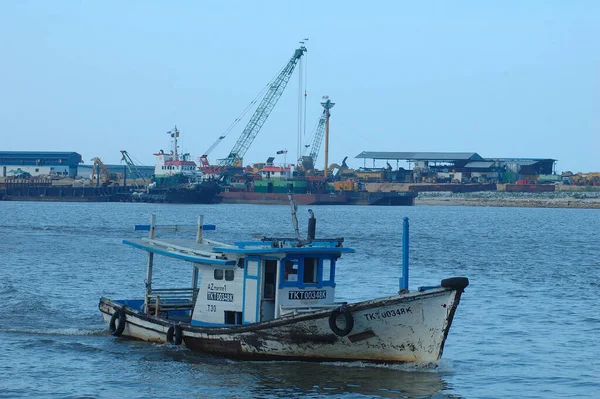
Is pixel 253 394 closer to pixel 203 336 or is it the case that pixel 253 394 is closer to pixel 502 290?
pixel 203 336

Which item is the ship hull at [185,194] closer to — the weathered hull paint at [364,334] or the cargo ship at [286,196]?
the cargo ship at [286,196]

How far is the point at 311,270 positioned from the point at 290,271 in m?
0.57

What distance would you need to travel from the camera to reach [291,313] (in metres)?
25.4

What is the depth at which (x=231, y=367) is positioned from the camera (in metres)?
26.0

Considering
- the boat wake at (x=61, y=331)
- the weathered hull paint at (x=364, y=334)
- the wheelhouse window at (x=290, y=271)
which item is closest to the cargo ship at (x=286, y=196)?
the boat wake at (x=61, y=331)

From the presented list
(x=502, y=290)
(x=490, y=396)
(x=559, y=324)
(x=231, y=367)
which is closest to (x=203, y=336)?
(x=231, y=367)

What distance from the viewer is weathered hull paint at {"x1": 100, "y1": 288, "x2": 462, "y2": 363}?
23750 millimetres

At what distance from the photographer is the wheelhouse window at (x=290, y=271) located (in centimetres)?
2648

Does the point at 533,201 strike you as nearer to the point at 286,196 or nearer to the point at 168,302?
the point at 286,196

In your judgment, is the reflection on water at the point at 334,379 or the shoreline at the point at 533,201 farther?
the shoreline at the point at 533,201

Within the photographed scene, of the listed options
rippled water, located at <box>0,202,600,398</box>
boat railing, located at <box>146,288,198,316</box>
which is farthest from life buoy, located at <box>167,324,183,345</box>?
boat railing, located at <box>146,288,198,316</box>

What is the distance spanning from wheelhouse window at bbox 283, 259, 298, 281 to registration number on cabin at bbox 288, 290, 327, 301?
0.41 meters

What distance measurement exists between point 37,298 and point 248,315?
16254mm

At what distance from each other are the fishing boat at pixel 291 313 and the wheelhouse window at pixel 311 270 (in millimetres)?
27
